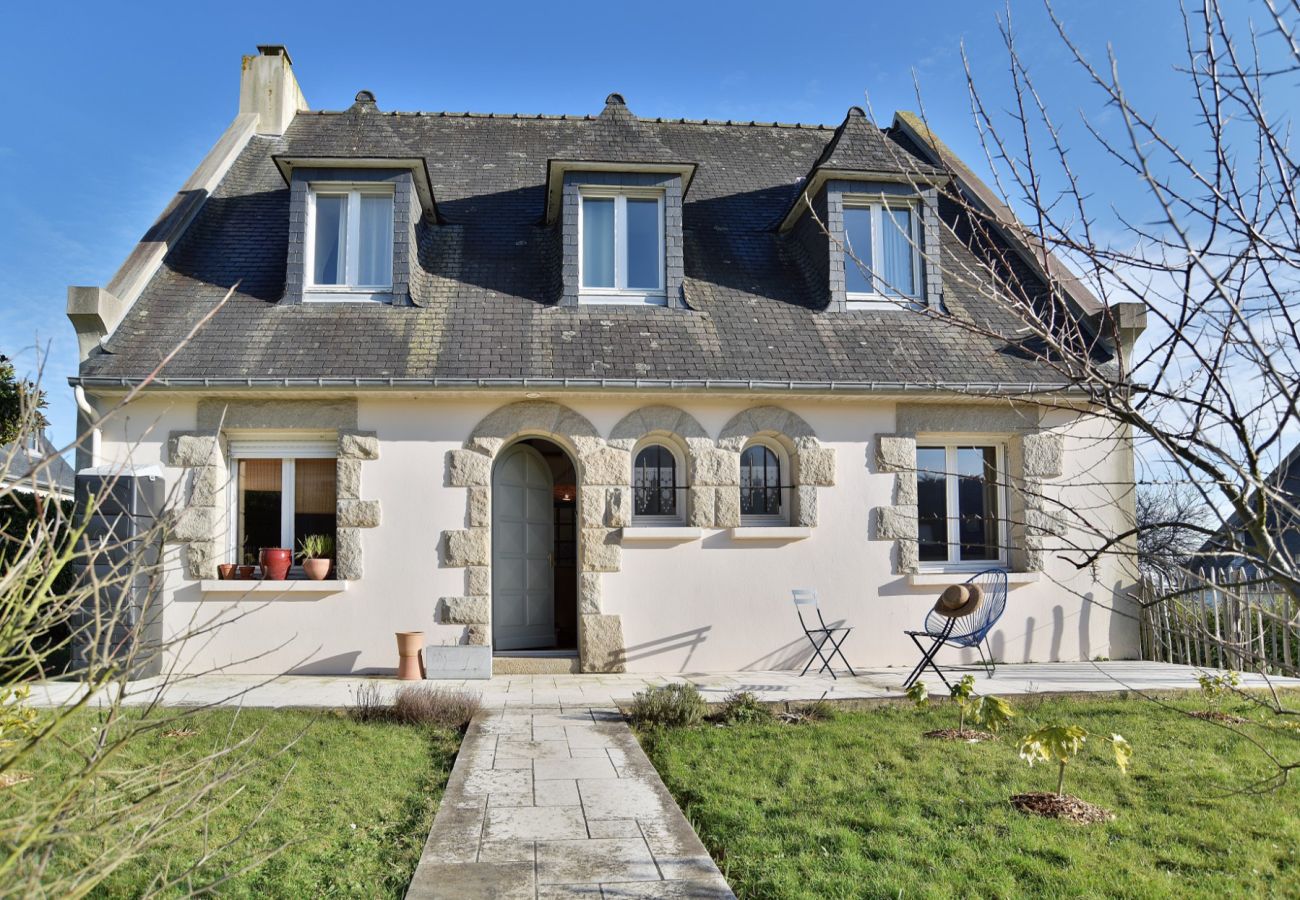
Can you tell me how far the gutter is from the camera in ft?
28.9

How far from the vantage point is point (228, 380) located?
29.1 ft

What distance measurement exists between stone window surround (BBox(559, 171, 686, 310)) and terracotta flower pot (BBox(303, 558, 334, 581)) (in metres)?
3.55

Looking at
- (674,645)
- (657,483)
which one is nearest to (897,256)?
(657,483)

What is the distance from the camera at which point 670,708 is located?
6.94m

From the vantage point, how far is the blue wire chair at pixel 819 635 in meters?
8.96

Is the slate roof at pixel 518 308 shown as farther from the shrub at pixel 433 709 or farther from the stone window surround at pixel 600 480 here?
the shrub at pixel 433 709

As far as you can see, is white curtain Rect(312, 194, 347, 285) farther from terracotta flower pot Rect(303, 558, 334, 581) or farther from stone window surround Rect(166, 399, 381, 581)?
terracotta flower pot Rect(303, 558, 334, 581)

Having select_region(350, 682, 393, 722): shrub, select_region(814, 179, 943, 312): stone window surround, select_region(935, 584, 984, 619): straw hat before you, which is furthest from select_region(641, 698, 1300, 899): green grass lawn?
select_region(814, 179, 943, 312): stone window surround

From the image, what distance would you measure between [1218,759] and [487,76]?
11593 millimetres

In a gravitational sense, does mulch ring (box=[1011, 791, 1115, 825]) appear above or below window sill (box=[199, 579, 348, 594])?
below

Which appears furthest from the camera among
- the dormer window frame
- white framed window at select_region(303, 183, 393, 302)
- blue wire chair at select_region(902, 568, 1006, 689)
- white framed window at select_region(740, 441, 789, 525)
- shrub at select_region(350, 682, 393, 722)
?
the dormer window frame

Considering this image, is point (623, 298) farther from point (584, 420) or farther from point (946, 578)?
point (946, 578)

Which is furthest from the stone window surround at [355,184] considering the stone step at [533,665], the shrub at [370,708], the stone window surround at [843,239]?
the stone window surround at [843,239]

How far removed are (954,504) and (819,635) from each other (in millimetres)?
2139
